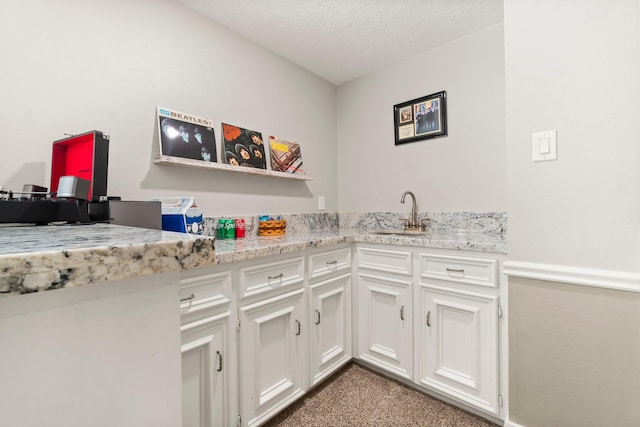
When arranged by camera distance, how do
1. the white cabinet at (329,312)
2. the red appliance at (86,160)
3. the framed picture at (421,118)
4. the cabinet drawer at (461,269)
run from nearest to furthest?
the red appliance at (86,160) → the cabinet drawer at (461,269) → the white cabinet at (329,312) → the framed picture at (421,118)

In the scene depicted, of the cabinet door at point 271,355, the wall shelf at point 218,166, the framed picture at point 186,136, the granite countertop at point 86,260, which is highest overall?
the framed picture at point 186,136

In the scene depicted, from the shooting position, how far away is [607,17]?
3.48ft

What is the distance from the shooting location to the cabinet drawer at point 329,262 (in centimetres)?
167

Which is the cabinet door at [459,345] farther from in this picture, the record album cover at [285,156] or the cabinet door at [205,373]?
the record album cover at [285,156]

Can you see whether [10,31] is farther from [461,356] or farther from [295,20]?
[461,356]

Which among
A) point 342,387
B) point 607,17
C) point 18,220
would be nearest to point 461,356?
point 342,387

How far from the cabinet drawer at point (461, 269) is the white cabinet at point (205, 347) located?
3.49 feet

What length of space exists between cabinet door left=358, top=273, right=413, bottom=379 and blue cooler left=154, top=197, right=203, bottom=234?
3.51 ft

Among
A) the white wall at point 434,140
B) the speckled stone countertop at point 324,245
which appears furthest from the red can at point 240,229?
the white wall at point 434,140

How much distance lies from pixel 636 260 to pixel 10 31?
2.53 m

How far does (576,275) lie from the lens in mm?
1138

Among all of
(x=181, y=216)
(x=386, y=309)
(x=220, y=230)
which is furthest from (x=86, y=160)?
(x=386, y=309)

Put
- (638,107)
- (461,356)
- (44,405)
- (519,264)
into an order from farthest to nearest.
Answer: (461,356) < (519,264) < (638,107) < (44,405)

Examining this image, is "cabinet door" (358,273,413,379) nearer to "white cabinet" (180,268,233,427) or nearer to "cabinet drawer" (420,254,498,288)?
"cabinet drawer" (420,254,498,288)
